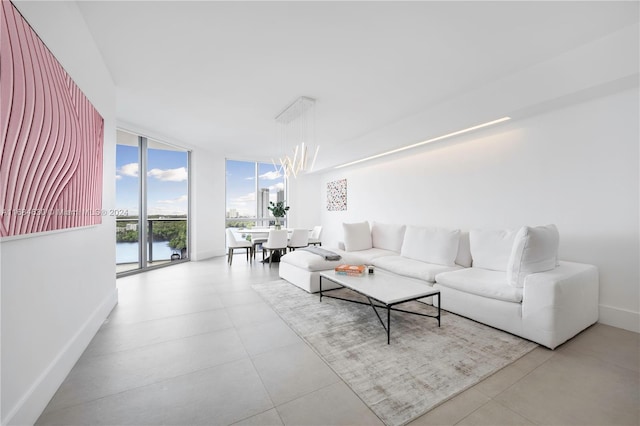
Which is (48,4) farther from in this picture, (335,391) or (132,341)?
(335,391)

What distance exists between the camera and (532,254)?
99.7 inches

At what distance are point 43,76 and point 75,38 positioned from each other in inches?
31.0

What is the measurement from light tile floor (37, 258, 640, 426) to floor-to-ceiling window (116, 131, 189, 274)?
2697 mm

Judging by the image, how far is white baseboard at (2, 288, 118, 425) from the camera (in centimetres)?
135

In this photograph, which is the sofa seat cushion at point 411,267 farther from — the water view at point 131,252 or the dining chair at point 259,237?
the water view at point 131,252

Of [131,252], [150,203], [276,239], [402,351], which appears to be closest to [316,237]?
[276,239]

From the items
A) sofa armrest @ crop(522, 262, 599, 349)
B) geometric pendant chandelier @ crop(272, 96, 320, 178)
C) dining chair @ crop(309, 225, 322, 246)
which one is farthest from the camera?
dining chair @ crop(309, 225, 322, 246)

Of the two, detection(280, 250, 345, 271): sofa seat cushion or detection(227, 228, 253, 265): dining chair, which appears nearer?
detection(280, 250, 345, 271): sofa seat cushion

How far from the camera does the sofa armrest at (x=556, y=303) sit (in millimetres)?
2271

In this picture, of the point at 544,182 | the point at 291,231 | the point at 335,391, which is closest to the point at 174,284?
the point at 291,231

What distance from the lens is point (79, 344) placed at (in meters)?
2.11

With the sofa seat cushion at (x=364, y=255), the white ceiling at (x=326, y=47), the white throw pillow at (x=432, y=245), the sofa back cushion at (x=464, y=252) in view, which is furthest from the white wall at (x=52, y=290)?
the sofa back cushion at (x=464, y=252)

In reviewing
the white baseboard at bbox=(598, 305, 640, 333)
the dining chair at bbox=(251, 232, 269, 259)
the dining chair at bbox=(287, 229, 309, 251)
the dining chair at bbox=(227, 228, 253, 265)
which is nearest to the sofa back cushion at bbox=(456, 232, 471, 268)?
the white baseboard at bbox=(598, 305, 640, 333)

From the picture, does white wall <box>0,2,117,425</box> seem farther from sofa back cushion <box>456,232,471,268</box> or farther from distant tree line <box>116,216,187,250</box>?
sofa back cushion <box>456,232,471,268</box>
